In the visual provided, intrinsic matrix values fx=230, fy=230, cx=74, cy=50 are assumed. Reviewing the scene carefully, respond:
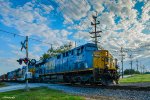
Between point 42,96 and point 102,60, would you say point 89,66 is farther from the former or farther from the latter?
point 42,96

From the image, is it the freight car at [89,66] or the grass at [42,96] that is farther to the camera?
the freight car at [89,66]

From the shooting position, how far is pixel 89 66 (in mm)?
23656

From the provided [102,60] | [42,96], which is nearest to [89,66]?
[102,60]

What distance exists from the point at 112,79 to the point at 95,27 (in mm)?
31642

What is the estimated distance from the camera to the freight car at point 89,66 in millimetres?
22922

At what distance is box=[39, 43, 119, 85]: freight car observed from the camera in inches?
902

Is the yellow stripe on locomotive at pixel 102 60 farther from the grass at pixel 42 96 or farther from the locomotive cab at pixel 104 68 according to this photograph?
the grass at pixel 42 96

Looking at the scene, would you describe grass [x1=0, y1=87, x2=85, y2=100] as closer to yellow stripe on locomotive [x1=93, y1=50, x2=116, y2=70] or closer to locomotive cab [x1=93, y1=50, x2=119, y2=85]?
locomotive cab [x1=93, y1=50, x2=119, y2=85]

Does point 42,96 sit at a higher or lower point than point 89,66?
lower

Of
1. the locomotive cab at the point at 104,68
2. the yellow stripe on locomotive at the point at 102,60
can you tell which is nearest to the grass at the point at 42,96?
the locomotive cab at the point at 104,68

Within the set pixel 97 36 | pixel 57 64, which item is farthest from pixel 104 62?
pixel 97 36

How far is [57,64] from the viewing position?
31781 millimetres

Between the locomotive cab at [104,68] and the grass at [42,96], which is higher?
the locomotive cab at [104,68]

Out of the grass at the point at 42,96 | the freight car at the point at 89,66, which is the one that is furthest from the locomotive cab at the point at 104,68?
the grass at the point at 42,96
